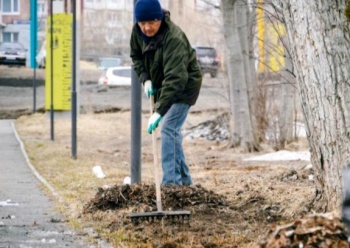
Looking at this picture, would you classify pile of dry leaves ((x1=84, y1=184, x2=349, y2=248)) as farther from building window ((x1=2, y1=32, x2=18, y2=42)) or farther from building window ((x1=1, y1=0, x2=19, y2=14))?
building window ((x1=1, y1=0, x2=19, y2=14))

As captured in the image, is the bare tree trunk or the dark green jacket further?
the dark green jacket

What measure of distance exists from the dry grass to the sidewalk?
18 centimetres

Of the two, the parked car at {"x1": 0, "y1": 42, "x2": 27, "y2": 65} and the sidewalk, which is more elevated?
the parked car at {"x1": 0, "y1": 42, "x2": 27, "y2": 65}

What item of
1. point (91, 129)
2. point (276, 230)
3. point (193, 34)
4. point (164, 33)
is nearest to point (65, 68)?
point (91, 129)

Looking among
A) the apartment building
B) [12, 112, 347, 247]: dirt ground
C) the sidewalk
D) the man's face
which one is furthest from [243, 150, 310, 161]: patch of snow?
the apartment building

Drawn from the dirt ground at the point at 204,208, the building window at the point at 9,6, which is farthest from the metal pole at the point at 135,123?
the building window at the point at 9,6

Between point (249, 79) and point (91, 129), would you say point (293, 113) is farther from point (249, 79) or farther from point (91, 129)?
point (91, 129)

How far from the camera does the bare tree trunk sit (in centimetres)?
681

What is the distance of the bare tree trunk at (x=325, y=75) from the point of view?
22.3 feet

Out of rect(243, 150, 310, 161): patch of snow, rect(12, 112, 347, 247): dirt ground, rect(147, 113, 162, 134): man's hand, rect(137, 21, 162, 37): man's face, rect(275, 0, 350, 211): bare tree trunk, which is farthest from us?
rect(243, 150, 310, 161): patch of snow

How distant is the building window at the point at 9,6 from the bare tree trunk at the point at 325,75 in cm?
6340

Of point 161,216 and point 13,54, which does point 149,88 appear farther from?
point 13,54

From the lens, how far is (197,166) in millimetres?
15680

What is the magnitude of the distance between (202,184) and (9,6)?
59463 mm
